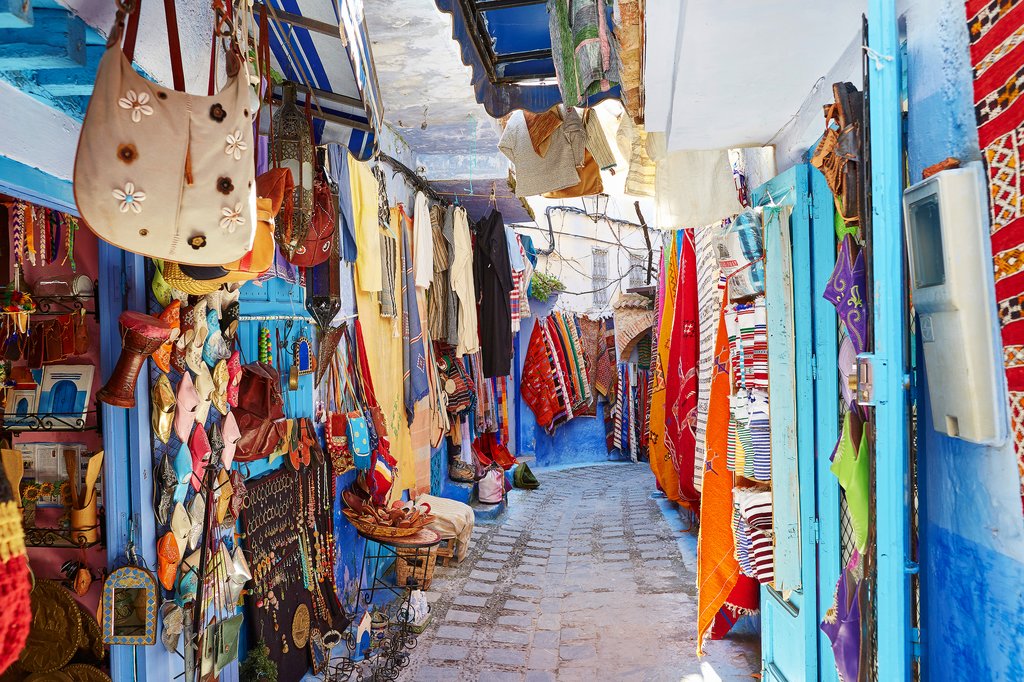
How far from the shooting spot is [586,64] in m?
2.93

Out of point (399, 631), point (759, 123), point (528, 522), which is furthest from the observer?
point (528, 522)

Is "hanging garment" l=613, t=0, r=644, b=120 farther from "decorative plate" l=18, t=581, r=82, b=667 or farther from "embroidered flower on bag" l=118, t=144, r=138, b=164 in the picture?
"decorative plate" l=18, t=581, r=82, b=667

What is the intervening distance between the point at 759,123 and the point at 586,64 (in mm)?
857

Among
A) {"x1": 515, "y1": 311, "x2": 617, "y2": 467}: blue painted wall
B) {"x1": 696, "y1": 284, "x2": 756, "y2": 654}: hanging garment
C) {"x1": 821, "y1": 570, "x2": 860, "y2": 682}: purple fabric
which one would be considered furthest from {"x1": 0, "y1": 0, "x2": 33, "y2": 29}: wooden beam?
{"x1": 515, "y1": 311, "x2": 617, "y2": 467}: blue painted wall

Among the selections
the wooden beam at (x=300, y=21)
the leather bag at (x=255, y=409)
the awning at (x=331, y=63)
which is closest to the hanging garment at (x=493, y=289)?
the awning at (x=331, y=63)

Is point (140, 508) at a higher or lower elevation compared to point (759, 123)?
lower

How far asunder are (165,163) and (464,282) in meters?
5.13

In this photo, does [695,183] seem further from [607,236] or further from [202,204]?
[607,236]

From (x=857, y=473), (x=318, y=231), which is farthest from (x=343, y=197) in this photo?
(x=857, y=473)

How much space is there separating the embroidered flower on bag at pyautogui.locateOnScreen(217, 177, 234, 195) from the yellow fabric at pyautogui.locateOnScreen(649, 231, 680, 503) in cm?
477

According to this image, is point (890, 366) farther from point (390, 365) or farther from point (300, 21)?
point (390, 365)

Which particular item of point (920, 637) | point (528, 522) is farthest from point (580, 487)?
point (920, 637)

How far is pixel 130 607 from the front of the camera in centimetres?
244

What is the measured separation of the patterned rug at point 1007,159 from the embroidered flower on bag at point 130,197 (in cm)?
173
